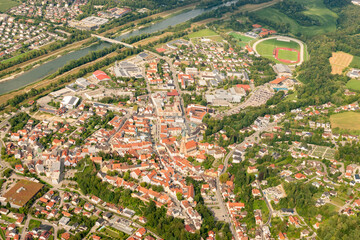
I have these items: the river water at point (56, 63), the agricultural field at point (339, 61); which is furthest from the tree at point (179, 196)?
the agricultural field at point (339, 61)

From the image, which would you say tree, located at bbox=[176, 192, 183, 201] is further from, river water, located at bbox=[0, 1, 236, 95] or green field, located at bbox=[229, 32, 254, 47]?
green field, located at bbox=[229, 32, 254, 47]

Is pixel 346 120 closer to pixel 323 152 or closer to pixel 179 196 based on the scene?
pixel 323 152

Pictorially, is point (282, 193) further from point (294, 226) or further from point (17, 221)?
point (17, 221)

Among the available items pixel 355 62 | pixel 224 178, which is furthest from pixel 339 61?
pixel 224 178

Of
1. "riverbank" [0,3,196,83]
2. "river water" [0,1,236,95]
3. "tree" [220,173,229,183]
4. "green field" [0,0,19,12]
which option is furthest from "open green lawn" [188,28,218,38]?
"tree" [220,173,229,183]

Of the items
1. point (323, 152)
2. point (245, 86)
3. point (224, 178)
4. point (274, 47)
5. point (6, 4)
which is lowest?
point (274, 47)

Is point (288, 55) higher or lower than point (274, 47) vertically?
lower

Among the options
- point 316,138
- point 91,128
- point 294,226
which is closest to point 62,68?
point 91,128
